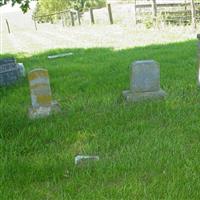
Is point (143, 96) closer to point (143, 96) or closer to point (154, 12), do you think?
point (143, 96)

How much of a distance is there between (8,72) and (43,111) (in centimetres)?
258

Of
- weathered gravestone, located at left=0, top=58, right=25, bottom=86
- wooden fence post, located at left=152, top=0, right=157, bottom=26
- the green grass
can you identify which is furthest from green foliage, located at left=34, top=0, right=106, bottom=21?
the green grass

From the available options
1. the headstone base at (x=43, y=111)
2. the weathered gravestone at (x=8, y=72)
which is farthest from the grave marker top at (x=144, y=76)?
the weathered gravestone at (x=8, y=72)

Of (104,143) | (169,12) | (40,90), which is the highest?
(40,90)

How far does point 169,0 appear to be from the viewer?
20.7 metres

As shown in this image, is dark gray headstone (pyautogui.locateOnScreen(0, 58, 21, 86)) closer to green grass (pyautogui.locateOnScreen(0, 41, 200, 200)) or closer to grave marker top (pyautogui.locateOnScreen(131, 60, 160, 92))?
green grass (pyautogui.locateOnScreen(0, 41, 200, 200))

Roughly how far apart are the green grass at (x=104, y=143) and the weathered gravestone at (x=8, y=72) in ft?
1.32

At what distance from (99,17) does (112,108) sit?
23.3 meters

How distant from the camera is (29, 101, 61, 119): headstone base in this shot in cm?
587

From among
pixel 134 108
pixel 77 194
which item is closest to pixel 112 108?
pixel 134 108

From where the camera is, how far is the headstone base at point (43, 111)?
587 centimetres

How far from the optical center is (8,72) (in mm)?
8250

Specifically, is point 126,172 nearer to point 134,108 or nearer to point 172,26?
point 134,108

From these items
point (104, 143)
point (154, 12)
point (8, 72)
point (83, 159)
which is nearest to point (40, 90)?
point (104, 143)
